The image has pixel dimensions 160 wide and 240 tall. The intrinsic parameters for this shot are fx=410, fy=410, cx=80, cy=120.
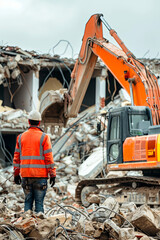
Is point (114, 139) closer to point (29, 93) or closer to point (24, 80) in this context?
point (29, 93)

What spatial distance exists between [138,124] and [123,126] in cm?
31

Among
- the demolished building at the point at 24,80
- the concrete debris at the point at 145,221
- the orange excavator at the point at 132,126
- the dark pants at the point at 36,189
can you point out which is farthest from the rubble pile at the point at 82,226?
the demolished building at the point at 24,80

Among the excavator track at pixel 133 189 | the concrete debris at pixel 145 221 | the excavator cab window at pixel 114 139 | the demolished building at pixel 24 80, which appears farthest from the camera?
the demolished building at pixel 24 80

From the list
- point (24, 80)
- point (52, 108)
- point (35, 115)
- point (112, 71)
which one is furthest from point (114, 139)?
point (24, 80)

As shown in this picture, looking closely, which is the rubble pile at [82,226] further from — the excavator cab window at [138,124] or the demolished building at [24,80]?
the demolished building at [24,80]

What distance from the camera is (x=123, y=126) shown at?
27.7 feet

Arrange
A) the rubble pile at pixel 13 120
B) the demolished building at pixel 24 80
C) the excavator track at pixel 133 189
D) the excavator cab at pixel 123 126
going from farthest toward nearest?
the demolished building at pixel 24 80 → the rubble pile at pixel 13 120 → the excavator track at pixel 133 189 → the excavator cab at pixel 123 126

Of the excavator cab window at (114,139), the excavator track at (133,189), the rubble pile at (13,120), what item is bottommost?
the excavator track at (133,189)

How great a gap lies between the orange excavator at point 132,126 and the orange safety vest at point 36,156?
2397 mm

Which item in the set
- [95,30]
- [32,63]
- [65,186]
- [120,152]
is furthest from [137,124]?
[32,63]

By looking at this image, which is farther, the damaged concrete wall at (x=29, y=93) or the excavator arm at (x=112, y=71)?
the damaged concrete wall at (x=29, y=93)

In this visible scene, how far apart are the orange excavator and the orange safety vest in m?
2.40

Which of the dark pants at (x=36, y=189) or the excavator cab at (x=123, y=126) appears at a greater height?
the excavator cab at (x=123, y=126)

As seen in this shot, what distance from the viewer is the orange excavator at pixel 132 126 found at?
7.79 m
